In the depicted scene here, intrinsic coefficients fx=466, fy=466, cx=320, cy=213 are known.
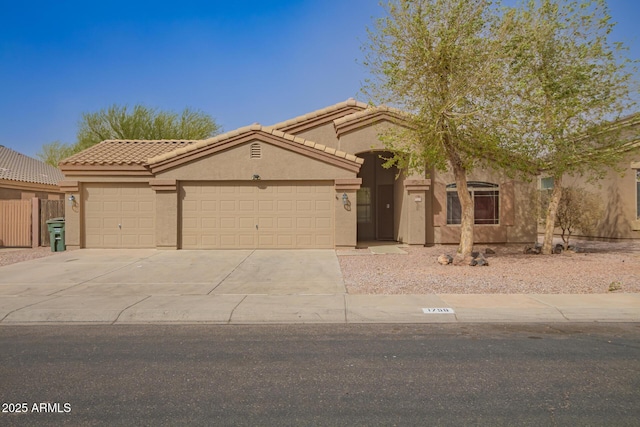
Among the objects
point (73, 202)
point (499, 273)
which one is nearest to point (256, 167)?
point (73, 202)

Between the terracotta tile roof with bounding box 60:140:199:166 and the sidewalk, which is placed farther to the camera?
the terracotta tile roof with bounding box 60:140:199:166

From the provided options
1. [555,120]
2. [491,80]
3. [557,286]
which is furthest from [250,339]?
[555,120]

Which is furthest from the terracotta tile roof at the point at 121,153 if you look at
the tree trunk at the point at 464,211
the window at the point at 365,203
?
the tree trunk at the point at 464,211

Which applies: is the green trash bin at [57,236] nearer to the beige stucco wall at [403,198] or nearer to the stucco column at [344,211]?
the stucco column at [344,211]

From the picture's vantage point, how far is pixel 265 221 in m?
16.5

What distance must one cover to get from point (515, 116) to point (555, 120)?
4.43ft

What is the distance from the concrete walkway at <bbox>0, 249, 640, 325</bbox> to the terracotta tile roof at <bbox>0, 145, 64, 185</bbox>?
15129mm

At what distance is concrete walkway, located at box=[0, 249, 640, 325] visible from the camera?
25.0 feet

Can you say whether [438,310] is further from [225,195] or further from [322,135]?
[322,135]

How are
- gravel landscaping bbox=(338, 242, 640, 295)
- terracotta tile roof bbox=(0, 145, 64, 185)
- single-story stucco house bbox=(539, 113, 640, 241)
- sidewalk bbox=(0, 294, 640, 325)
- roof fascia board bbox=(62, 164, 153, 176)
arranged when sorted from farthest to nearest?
terracotta tile roof bbox=(0, 145, 64, 185) → single-story stucco house bbox=(539, 113, 640, 241) → roof fascia board bbox=(62, 164, 153, 176) → gravel landscaping bbox=(338, 242, 640, 295) → sidewalk bbox=(0, 294, 640, 325)

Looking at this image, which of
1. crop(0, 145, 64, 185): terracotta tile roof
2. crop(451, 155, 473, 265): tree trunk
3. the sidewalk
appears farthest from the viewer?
crop(0, 145, 64, 185): terracotta tile roof

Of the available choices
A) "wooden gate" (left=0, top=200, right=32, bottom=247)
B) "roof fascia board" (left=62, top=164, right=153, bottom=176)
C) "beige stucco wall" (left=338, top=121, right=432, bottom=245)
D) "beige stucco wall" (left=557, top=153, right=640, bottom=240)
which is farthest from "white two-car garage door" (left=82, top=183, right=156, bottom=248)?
"beige stucco wall" (left=557, top=153, right=640, bottom=240)

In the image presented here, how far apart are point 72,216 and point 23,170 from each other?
14098 millimetres

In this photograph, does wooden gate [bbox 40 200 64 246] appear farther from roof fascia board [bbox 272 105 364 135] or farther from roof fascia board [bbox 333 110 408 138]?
roof fascia board [bbox 333 110 408 138]
